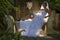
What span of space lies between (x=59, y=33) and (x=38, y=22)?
1.53 feet

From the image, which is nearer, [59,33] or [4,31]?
[4,31]

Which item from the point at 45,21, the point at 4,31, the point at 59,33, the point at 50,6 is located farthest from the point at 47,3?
the point at 4,31

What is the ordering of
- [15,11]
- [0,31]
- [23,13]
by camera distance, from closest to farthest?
1. [0,31]
2. [15,11]
3. [23,13]

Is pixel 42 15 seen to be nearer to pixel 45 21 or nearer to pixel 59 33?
pixel 45 21

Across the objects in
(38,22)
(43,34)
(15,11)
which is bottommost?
(43,34)

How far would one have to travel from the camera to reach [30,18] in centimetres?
389

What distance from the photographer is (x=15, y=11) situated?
3602mm

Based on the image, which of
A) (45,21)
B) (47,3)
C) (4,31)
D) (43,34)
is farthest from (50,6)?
(4,31)

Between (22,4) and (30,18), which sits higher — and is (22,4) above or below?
above

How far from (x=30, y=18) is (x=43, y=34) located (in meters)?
0.41

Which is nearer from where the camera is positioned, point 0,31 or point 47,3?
point 0,31

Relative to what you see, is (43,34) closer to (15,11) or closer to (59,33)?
(59,33)

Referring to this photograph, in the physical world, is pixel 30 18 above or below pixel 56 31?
above

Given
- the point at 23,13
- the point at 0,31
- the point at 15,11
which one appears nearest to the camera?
the point at 0,31
